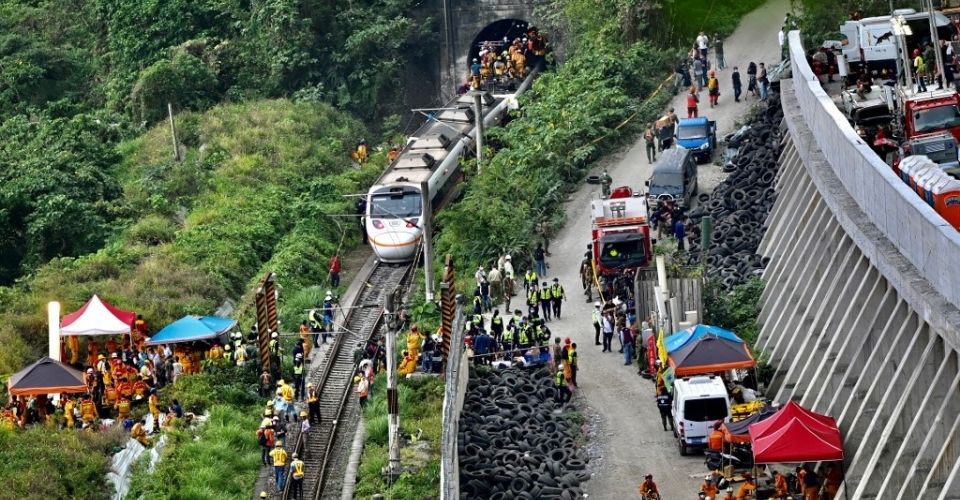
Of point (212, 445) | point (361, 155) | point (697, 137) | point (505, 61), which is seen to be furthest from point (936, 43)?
point (505, 61)

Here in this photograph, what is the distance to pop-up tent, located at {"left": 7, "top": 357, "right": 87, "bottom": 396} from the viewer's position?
4378 cm

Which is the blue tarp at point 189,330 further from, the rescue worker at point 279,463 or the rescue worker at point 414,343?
the rescue worker at point 279,463

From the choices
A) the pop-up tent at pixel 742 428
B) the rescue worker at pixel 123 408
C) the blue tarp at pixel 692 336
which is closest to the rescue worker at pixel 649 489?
the pop-up tent at pixel 742 428

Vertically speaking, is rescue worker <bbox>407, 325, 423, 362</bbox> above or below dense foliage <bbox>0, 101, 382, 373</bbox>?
below

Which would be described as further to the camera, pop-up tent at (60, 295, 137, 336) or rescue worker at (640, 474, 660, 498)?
pop-up tent at (60, 295, 137, 336)

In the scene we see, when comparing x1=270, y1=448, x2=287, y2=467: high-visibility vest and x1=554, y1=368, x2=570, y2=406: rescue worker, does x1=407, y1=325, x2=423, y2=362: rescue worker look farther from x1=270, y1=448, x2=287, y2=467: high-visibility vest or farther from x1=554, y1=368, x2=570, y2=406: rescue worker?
x1=270, y1=448, x2=287, y2=467: high-visibility vest

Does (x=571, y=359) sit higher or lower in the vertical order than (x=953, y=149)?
lower

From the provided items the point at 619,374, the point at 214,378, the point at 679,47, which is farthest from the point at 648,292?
the point at 679,47

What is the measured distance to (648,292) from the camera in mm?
45812

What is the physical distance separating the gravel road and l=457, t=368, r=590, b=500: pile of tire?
25.8 inches

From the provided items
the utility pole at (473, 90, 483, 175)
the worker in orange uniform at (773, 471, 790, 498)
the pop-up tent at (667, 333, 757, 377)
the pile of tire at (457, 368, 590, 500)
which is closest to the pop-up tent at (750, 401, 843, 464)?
the worker in orange uniform at (773, 471, 790, 498)

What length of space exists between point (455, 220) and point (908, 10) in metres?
15.4

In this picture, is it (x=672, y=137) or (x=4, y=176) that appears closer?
(x=672, y=137)

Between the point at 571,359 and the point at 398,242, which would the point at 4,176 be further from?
the point at 571,359
